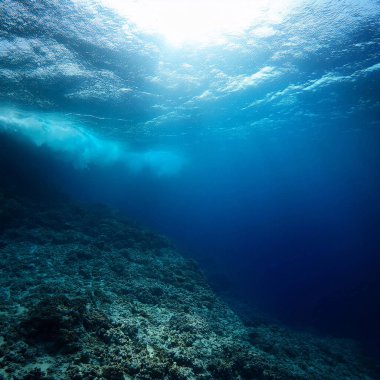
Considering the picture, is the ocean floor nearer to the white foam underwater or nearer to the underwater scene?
the underwater scene

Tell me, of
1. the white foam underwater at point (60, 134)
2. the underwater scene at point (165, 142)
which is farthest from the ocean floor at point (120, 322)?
the white foam underwater at point (60, 134)

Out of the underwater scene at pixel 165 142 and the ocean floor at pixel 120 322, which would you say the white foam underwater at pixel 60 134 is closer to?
the underwater scene at pixel 165 142

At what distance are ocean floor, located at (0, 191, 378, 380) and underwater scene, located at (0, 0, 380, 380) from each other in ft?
0.18

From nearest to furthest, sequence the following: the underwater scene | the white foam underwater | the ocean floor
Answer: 1. the ocean floor
2. the underwater scene
3. the white foam underwater

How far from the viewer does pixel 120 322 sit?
24.8 feet

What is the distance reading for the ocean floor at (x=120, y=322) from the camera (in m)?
5.82

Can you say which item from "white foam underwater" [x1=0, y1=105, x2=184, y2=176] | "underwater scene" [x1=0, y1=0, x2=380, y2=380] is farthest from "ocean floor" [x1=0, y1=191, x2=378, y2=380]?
"white foam underwater" [x1=0, y1=105, x2=184, y2=176]

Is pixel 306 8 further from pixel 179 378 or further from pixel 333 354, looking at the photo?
pixel 333 354

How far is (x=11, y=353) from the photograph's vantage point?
5.30 meters

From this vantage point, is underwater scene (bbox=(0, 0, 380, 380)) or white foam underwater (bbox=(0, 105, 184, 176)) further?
white foam underwater (bbox=(0, 105, 184, 176))

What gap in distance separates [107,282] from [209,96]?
13.9 meters

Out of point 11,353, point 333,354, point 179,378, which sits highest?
point 11,353

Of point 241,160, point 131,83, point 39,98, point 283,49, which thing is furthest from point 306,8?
point 241,160

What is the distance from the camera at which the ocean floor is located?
19.1 feet
